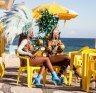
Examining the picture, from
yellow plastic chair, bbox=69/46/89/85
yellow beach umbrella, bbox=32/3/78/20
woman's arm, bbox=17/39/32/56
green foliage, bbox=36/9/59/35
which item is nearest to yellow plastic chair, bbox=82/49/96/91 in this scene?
yellow plastic chair, bbox=69/46/89/85

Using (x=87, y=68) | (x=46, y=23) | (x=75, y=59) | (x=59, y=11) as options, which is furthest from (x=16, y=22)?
(x=59, y=11)

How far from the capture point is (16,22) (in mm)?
7781

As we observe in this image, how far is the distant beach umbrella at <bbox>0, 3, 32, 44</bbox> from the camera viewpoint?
776cm

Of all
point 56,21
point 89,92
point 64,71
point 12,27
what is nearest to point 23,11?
point 12,27

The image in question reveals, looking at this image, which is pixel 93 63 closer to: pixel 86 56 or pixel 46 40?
pixel 86 56

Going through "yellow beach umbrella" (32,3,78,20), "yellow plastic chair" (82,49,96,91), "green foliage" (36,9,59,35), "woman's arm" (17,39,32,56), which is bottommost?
"yellow plastic chair" (82,49,96,91)

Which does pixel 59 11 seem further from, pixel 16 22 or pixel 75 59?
pixel 16 22

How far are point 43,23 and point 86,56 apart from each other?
1.55m

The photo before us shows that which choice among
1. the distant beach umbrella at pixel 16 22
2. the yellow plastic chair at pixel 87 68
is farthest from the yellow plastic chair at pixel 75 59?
the distant beach umbrella at pixel 16 22

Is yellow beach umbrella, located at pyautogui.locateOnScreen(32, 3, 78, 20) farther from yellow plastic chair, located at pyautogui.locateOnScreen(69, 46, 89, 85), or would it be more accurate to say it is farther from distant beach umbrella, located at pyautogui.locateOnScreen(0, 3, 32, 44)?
distant beach umbrella, located at pyautogui.locateOnScreen(0, 3, 32, 44)

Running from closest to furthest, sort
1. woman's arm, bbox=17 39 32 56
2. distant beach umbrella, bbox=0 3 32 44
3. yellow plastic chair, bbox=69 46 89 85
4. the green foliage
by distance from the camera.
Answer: woman's arm, bbox=17 39 32 56 < yellow plastic chair, bbox=69 46 89 85 < distant beach umbrella, bbox=0 3 32 44 < the green foliage

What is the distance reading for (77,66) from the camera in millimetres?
8125

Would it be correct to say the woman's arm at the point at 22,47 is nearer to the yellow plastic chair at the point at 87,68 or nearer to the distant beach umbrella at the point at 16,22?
the distant beach umbrella at the point at 16,22

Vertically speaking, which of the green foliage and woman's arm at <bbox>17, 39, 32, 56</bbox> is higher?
the green foliage
